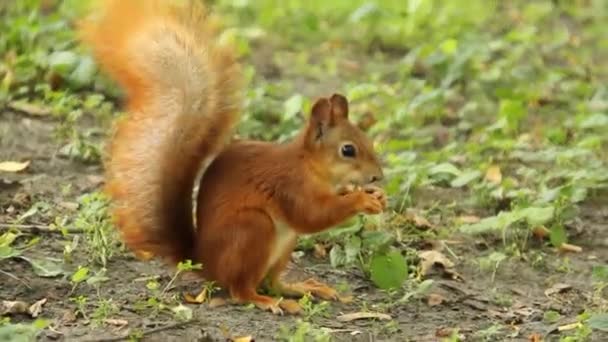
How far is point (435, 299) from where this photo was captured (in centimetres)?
384

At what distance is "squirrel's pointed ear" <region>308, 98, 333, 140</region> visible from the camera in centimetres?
361

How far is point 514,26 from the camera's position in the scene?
770 cm

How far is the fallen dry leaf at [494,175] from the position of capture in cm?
489

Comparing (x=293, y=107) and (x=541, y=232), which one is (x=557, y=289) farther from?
(x=293, y=107)

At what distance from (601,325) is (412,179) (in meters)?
1.30

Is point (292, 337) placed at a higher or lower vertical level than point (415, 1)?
lower

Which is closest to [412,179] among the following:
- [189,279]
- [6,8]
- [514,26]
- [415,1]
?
[189,279]

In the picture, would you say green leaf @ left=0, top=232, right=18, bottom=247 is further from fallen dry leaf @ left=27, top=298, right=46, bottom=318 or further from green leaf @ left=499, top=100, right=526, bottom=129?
green leaf @ left=499, top=100, right=526, bottom=129

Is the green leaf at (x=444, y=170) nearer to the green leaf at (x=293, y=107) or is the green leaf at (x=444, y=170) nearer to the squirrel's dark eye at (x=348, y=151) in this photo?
the green leaf at (x=293, y=107)

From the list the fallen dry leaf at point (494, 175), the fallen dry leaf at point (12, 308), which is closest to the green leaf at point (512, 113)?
the fallen dry leaf at point (494, 175)

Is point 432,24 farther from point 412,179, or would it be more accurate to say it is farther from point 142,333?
point 142,333

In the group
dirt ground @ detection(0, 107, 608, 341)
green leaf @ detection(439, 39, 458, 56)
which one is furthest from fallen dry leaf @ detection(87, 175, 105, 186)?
green leaf @ detection(439, 39, 458, 56)

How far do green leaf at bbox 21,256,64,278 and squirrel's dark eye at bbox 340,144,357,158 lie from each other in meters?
0.79

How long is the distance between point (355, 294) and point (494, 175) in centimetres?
127
